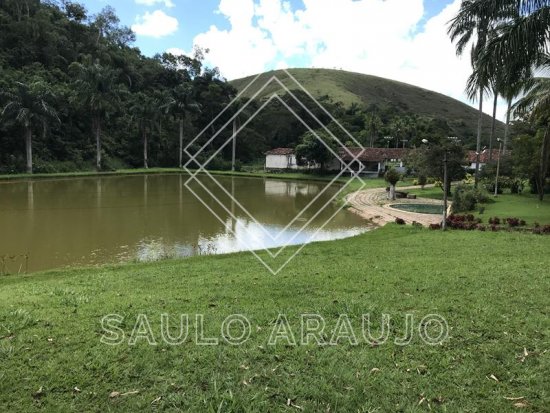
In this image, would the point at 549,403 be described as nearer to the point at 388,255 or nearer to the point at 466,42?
the point at 388,255

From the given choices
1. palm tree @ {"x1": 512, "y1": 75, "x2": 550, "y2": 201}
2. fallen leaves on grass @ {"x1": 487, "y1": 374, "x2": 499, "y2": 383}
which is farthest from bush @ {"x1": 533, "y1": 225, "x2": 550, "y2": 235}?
fallen leaves on grass @ {"x1": 487, "y1": 374, "x2": 499, "y2": 383}

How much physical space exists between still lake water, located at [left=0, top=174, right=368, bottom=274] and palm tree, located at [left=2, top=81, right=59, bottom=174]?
38.3 ft

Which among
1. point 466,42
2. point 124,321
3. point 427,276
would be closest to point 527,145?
point 466,42

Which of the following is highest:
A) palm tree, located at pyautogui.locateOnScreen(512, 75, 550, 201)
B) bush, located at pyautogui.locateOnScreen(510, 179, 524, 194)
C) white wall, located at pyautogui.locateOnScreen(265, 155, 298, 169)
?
palm tree, located at pyautogui.locateOnScreen(512, 75, 550, 201)

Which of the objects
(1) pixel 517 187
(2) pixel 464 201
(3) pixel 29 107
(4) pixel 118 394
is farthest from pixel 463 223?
(3) pixel 29 107

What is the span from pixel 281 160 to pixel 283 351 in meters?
51.1

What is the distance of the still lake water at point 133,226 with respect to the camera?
11.9 m

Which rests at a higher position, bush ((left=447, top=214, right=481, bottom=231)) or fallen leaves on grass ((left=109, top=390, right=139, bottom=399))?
fallen leaves on grass ((left=109, top=390, right=139, bottom=399))

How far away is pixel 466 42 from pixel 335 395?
88.0 feet

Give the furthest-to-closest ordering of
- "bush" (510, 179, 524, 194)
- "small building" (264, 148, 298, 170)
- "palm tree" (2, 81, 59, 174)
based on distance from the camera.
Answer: "small building" (264, 148, 298, 170)
"palm tree" (2, 81, 59, 174)
"bush" (510, 179, 524, 194)

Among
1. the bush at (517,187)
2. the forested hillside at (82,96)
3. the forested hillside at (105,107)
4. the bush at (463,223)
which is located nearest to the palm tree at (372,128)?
the forested hillside at (105,107)

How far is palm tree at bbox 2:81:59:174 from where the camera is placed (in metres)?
37.3

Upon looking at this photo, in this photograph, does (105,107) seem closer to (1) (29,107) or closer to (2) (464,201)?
(1) (29,107)

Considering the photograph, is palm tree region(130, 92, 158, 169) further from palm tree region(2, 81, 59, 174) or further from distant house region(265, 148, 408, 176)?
distant house region(265, 148, 408, 176)
